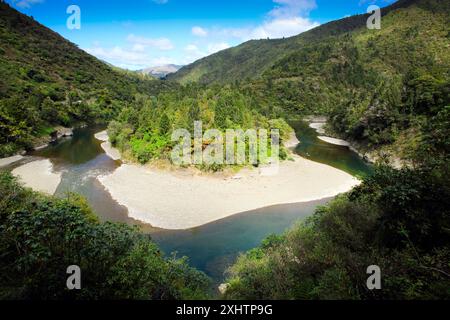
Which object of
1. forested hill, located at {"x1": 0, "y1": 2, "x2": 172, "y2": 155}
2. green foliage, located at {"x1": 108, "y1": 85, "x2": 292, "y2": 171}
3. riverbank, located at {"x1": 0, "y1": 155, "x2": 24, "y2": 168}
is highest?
forested hill, located at {"x1": 0, "y1": 2, "x2": 172, "y2": 155}

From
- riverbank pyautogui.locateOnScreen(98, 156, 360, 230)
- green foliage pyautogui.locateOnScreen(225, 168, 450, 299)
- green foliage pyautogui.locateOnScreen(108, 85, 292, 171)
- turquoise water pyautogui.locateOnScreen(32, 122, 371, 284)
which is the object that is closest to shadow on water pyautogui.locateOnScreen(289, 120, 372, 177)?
turquoise water pyautogui.locateOnScreen(32, 122, 371, 284)

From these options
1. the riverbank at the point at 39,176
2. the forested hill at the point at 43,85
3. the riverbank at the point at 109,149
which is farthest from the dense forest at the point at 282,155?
the riverbank at the point at 39,176

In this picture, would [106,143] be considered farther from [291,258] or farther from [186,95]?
[291,258]

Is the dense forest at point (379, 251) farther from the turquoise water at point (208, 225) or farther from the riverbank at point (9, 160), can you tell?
the riverbank at point (9, 160)

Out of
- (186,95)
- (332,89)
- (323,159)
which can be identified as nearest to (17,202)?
(323,159)

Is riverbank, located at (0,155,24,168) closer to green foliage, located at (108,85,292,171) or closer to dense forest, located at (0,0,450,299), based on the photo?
dense forest, located at (0,0,450,299)

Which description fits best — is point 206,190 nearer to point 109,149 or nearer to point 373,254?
point 373,254
